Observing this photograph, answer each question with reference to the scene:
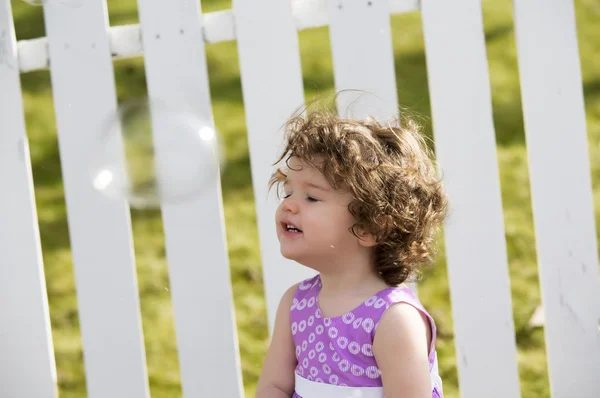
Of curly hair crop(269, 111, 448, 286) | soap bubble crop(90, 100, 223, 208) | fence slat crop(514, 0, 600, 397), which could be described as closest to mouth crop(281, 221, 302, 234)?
curly hair crop(269, 111, 448, 286)

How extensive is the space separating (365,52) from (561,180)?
61 centimetres

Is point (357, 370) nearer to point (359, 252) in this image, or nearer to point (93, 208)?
point (359, 252)

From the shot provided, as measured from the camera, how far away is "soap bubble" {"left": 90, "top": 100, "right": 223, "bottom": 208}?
2.27 metres

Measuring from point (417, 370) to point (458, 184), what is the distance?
29.8 inches

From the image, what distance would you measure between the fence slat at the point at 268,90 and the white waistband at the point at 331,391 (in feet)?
1.83

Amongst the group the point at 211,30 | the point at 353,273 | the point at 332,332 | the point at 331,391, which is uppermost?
the point at 211,30

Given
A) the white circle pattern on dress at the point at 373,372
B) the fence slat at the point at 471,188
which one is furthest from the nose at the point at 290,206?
the fence slat at the point at 471,188

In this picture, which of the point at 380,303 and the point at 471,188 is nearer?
the point at 380,303

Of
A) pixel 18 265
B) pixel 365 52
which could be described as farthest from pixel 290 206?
pixel 18 265

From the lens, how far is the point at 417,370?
1.67 metres

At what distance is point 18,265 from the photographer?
96.8 inches

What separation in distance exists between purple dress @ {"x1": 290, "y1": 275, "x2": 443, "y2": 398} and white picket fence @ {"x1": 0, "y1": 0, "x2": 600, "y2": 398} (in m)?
0.52

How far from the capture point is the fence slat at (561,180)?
2.28 meters

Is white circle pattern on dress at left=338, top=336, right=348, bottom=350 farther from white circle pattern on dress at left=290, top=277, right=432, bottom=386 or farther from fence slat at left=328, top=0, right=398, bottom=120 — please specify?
fence slat at left=328, top=0, right=398, bottom=120
